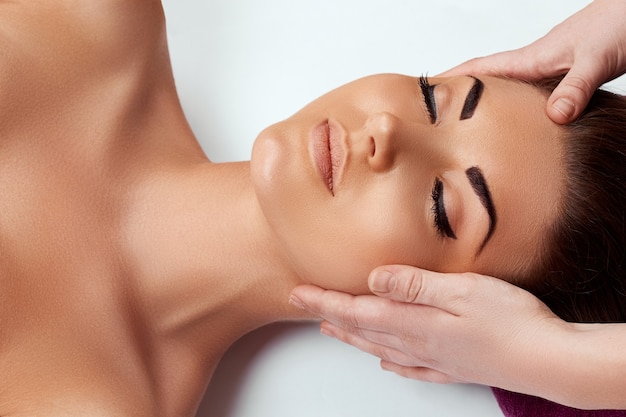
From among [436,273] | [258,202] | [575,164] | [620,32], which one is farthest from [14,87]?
[620,32]

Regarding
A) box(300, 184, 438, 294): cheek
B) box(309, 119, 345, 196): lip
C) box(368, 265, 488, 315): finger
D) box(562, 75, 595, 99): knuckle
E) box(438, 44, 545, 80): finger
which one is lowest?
box(368, 265, 488, 315): finger

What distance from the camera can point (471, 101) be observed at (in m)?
1.53

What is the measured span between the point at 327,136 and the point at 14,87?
68cm

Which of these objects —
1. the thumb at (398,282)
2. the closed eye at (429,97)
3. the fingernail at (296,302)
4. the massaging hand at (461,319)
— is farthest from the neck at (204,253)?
the closed eye at (429,97)

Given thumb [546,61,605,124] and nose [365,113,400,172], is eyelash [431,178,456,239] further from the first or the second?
thumb [546,61,605,124]

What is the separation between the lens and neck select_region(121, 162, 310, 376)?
1680mm

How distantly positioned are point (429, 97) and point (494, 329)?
495 millimetres

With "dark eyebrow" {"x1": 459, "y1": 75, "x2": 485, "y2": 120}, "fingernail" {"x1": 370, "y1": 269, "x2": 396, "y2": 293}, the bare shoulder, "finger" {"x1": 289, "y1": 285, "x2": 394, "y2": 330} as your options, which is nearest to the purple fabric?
"finger" {"x1": 289, "y1": 285, "x2": 394, "y2": 330}

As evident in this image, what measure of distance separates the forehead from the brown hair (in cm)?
3

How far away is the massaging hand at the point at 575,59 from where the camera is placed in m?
1.55

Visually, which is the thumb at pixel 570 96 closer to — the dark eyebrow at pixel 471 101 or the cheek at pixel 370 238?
the dark eyebrow at pixel 471 101

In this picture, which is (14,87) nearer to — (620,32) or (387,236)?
(387,236)

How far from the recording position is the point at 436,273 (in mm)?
1458

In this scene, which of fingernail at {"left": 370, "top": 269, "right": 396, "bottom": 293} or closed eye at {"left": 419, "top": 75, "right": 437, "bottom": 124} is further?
closed eye at {"left": 419, "top": 75, "right": 437, "bottom": 124}
